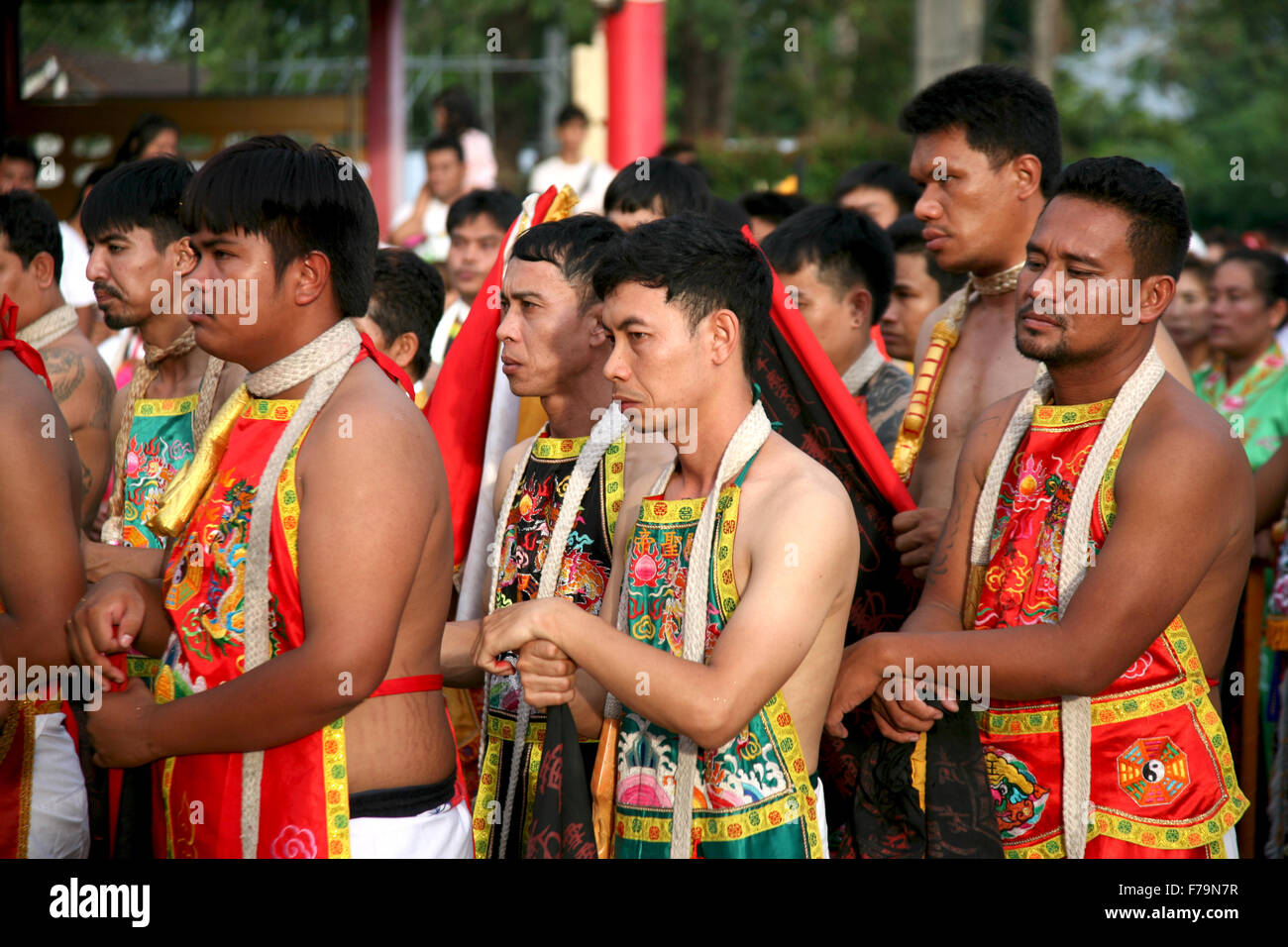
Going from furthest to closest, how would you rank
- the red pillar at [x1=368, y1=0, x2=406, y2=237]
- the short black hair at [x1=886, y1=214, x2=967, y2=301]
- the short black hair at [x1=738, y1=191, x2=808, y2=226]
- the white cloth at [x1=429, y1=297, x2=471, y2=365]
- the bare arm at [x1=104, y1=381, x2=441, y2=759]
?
the red pillar at [x1=368, y1=0, x2=406, y2=237] → the short black hair at [x1=738, y1=191, x2=808, y2=226] → the white cloth at [x1=429, y1=297, x2=471, y2=365] → the short black hair at [x1=886, y1=214, x2=967, y2=301] → the bare arm at [x1=104, y1=381, x2=441, y2=759]

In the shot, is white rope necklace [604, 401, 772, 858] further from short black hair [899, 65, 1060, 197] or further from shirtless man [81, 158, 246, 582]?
shirtless man [81, 158, 246, 582]

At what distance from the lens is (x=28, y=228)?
3750 mm

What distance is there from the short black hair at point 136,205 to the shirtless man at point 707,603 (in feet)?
5.66

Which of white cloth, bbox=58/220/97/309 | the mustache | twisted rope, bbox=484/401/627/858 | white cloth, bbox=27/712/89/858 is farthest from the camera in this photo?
white cloth, bbox=58/220/97/309

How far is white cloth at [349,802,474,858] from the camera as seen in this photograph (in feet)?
7.57

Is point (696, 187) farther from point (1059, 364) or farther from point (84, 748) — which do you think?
point (84, 748)

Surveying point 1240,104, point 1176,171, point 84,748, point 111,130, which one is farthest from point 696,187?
point 1240,104

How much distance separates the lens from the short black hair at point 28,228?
3719mm

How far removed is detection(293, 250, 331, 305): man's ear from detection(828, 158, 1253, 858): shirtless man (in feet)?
4.06

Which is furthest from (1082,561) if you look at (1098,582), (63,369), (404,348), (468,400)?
(63,369)

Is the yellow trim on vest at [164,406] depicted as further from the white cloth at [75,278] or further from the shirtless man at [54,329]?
the white cloth at [75,278]

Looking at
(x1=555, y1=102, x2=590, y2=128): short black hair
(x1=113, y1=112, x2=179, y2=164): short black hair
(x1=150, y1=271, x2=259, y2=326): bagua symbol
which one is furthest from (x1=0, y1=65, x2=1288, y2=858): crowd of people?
(x1=555, y1=102, x2=590, y2=128): short black hair

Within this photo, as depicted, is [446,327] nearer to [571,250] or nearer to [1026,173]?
[571,250]

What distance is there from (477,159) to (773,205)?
10.6 feet
